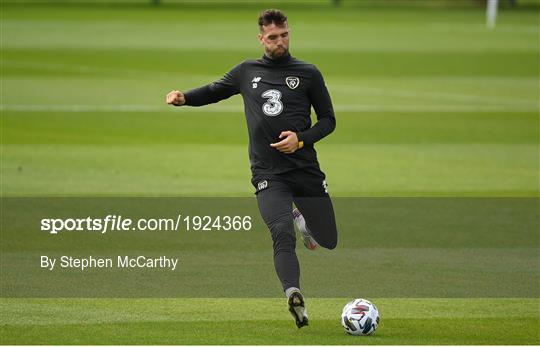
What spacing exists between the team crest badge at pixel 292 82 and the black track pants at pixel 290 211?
68cm

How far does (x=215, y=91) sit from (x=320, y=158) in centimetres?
981

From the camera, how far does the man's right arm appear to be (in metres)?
11.3

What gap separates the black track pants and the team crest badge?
2.24 ft

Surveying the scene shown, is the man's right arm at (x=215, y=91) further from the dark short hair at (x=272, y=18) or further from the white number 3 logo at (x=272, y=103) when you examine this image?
the dark short hair at (x=272, y=18)

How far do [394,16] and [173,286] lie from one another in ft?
146

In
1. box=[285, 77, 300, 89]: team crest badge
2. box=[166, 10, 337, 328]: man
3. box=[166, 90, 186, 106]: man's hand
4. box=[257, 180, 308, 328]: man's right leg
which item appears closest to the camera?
box=[257, 180, 308, 328]: man's right leg

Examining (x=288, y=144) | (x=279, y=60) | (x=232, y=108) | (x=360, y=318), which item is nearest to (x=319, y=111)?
(x=279, y=60)

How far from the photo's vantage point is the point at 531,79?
110ft

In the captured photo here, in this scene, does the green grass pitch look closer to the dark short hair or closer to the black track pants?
the black track pants

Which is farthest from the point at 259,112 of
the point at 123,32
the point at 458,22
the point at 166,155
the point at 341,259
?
the point at 458,22

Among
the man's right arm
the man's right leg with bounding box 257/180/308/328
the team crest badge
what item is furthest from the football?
the man's right arm

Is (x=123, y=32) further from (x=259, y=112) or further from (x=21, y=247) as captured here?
(x=259, y=112)

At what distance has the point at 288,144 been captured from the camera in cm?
1062

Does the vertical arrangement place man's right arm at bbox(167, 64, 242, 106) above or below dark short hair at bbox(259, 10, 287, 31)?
below
